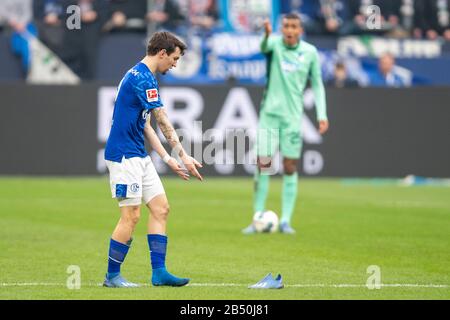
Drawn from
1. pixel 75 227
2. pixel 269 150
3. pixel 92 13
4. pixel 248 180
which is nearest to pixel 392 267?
pixel 269 150

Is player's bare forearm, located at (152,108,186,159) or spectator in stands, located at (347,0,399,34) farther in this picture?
spectator in stands, located at (347,0,399,34)

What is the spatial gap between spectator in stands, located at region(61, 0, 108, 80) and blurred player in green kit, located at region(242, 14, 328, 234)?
31.2 feet

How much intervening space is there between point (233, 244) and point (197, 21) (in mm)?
12856

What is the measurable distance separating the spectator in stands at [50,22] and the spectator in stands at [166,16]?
6.34 feet

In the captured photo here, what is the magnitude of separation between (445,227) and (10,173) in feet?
32.0

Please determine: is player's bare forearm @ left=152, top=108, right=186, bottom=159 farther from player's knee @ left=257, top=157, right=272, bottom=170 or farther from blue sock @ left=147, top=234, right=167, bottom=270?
player's knee @ left=257, top=157, right=272, bottom=170

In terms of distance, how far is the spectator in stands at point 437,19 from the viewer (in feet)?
87.2

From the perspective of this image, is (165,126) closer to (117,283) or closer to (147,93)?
(147,93)

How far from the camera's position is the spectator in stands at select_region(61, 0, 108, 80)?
23078 millimetres

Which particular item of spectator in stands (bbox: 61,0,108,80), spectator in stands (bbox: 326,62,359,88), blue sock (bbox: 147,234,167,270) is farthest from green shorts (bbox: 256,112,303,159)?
spectator in stands (bbox: 61,0,108,80)

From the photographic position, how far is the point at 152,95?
897 cm

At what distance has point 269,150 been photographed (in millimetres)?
13930

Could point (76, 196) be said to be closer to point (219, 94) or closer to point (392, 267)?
point (219, 94)

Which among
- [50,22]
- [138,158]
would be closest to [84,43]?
[50,22]
